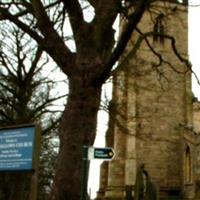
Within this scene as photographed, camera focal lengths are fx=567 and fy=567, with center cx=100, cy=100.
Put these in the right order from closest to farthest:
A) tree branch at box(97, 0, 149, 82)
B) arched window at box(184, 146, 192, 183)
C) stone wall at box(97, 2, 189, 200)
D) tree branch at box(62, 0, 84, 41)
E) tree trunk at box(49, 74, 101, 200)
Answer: tree branch at box(97, 0, 149, 82) → tree trunk at box(49, 74, 101, 200) → tree branch at box(62, 0, 84, 41) → arched window at box(184, 146, 192, 183) → stone wall at box(97, 2, 189, 200)

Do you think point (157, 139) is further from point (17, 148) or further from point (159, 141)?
point (17, 148)

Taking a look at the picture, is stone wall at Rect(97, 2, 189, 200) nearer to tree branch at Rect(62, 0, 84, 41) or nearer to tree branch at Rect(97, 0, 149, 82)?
tree branch at Rect(62, 0, 84, 41)

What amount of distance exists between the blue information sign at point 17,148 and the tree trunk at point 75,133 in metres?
0.63

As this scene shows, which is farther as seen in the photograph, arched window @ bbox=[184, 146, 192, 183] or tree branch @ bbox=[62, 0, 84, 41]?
arched window @ bbox=[184, 146, 192, 183]

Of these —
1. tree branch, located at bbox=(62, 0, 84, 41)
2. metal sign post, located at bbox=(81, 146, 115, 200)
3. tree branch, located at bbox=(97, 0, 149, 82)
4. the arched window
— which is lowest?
metal sign post, located at bbox=(81, 146, 115, 200)

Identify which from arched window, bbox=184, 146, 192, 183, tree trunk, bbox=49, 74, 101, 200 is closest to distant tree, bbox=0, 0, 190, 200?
tree trunk, bbox=49, 74, 101, 200

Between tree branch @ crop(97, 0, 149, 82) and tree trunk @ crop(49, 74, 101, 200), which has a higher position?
tree branch @ crop(97, 0, 149, 82)

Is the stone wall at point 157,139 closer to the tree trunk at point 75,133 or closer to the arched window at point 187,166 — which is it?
the arched window at point 187,166

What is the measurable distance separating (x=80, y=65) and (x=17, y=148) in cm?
170

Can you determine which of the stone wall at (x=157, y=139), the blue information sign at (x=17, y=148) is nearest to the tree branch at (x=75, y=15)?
the blue information sign at (x=17, y=148)

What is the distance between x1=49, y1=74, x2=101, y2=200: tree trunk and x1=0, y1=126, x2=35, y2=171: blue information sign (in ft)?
2.07

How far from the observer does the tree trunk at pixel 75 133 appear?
8625mm

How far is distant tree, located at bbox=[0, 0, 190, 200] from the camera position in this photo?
28.3 feet

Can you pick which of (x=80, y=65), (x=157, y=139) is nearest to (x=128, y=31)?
(x=80, y=65)
